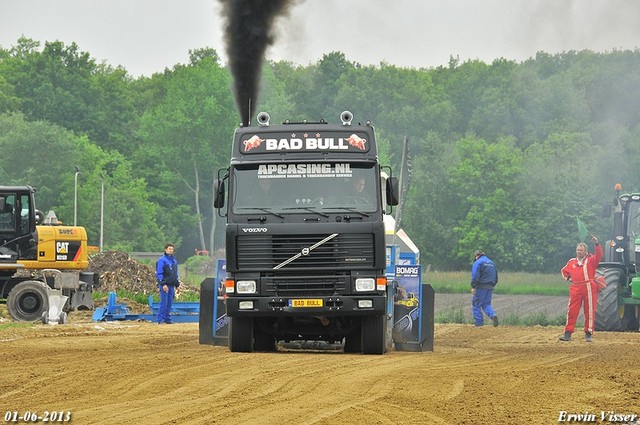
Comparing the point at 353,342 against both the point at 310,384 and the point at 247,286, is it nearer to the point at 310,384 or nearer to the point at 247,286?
the point at 247,286

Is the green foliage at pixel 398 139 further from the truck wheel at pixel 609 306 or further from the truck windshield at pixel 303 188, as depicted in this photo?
the truck windshield at pixel 303 188

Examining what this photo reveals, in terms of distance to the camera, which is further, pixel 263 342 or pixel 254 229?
pixel 263 342

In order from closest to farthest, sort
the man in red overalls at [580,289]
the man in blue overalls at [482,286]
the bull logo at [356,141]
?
Result: the bull logo at [356,141]
the man in red overalls at [580,289]
the man in blue overalls at [482,286]

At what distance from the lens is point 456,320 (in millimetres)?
37438

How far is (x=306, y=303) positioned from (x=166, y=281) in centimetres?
1345

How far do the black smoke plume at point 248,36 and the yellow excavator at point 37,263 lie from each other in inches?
311

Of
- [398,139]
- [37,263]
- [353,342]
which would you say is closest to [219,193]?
[353,342]

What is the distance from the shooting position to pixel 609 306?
31547mm

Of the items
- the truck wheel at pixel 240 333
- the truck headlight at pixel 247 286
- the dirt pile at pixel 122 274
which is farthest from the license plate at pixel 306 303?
the dirt pile at pixel 122 274

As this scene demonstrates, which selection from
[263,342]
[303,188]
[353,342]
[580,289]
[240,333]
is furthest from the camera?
[580,289]

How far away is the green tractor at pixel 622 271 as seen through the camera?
104 feet

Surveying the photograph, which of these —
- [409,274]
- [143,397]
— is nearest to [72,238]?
[409,274]

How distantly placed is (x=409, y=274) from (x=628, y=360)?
4.01m

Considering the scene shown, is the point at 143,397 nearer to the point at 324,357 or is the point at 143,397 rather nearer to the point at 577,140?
the point at 324,357
